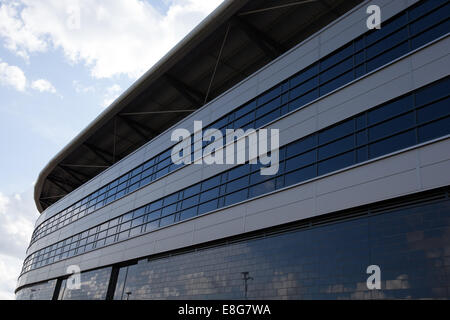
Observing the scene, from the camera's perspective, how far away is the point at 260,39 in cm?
2411

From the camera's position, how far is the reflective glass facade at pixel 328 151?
13.2 m

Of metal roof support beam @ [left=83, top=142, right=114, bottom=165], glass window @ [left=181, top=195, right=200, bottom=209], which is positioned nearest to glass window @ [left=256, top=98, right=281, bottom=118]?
glass window @ [left=181, top=195, right=200, bottom=209]

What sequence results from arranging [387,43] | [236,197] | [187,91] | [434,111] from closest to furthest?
[434,111] → [387,43] → [236,197] → [187,91]

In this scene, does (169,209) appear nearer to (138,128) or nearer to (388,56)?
(138,128)

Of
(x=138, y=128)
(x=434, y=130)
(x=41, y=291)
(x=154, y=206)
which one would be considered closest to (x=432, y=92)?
(x=434, y=130)

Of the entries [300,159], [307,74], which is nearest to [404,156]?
[300,159]

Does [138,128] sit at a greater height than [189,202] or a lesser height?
greater

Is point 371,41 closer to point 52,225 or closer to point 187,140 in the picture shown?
point 187,140

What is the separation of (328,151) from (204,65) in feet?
44.0

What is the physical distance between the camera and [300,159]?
17.0 meters

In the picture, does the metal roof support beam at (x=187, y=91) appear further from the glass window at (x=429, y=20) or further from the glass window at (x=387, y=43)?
the glass window at (x=429, y=20)

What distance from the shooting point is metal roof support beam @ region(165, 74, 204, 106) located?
91.7 feet

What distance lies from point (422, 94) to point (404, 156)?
225 cm

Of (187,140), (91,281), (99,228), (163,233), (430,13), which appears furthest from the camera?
(99,228)
